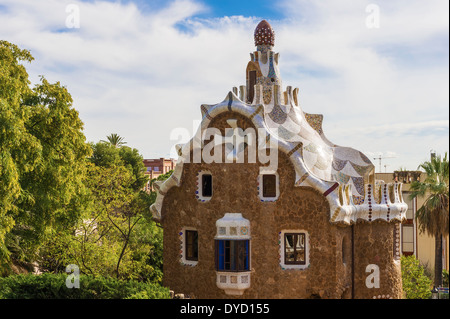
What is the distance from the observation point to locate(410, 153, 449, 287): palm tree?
1182 inches

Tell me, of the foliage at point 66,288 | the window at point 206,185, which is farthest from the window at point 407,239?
the foliage at point 66,288

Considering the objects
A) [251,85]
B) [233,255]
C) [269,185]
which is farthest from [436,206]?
[233,255]

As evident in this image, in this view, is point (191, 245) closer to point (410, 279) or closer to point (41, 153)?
point (41, 153)

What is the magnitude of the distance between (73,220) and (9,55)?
20.1 feet

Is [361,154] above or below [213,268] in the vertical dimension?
above

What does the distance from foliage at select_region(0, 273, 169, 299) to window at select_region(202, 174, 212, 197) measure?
4572 mm

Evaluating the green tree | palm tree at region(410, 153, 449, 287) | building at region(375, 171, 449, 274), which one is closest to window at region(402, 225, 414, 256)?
building at region(375, 171, 449, 274)

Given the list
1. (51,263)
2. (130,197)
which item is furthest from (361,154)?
(51,263)

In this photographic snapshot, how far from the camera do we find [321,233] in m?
18.6

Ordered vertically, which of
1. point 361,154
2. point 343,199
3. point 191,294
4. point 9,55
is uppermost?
point 9,55

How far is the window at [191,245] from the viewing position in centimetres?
2025

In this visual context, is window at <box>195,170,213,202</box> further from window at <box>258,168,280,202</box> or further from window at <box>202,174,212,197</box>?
window at <box>258,168,280,202</box>

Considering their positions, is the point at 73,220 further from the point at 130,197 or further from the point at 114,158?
the point at 114,158

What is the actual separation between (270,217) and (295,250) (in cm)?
144
